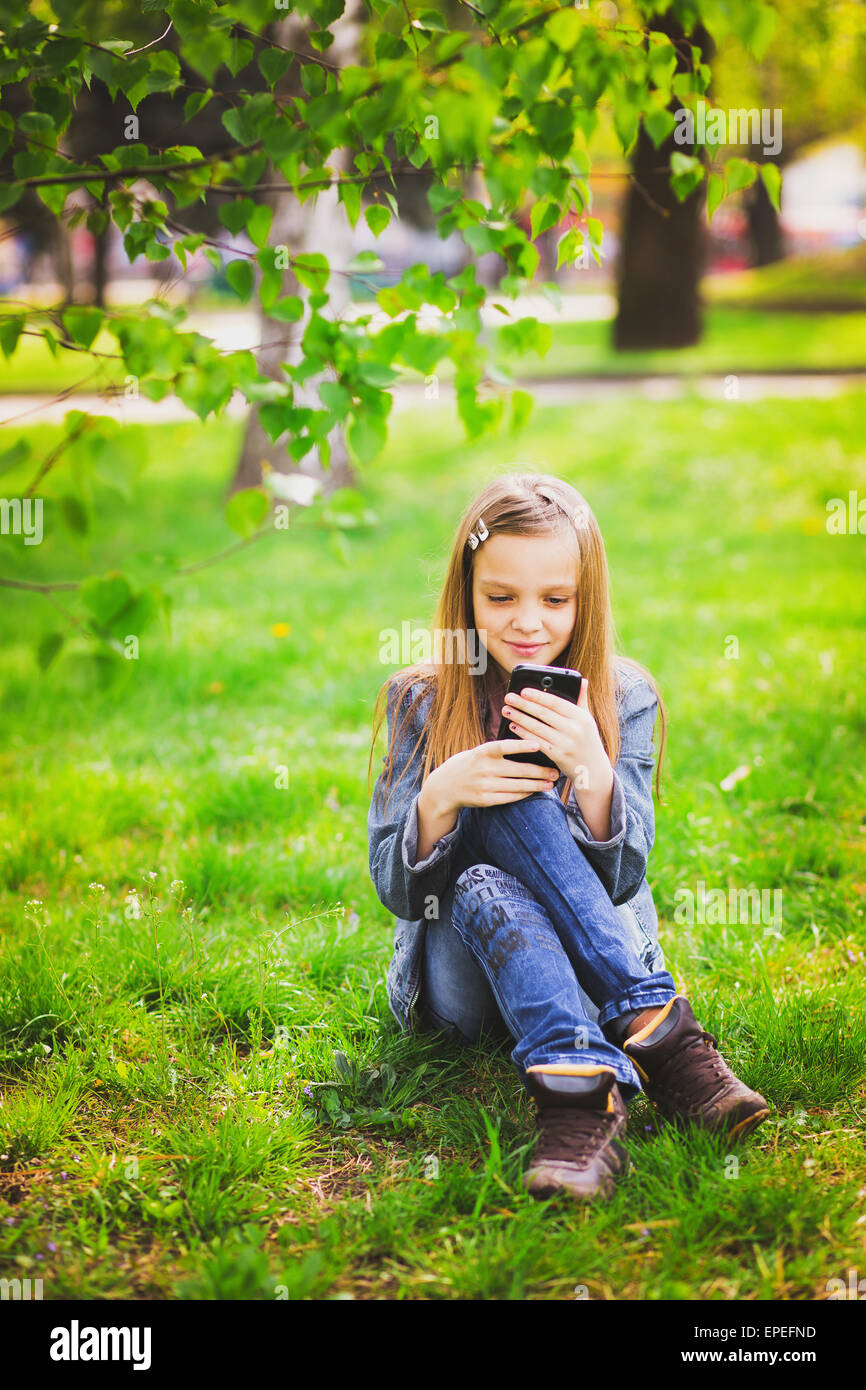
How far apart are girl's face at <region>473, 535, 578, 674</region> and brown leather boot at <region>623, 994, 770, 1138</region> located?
81 cm

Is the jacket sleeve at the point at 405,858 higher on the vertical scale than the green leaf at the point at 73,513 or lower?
lower

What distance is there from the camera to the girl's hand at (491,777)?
2254 millimetres

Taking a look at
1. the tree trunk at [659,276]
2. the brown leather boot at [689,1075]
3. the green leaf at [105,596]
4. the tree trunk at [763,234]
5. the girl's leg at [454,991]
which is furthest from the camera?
the tree trunk at [763,234]

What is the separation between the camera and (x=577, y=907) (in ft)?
7.38

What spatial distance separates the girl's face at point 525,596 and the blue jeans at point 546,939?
36 cm

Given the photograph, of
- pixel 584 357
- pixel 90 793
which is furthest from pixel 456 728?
pixel 584 357

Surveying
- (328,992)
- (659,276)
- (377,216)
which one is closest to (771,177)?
(377,216)

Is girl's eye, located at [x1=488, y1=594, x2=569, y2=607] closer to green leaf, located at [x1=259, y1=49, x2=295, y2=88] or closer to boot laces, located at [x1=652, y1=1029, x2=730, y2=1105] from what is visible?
boot laces, located at [x1=652, y1=1029, x2=730, y2=1105]

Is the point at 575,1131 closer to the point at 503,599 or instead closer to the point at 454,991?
the point at 454,991

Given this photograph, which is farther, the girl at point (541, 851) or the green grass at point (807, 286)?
the green grass at point (807, 286)

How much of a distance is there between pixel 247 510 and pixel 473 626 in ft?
3.38

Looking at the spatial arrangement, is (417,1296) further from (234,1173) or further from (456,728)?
(456,728)

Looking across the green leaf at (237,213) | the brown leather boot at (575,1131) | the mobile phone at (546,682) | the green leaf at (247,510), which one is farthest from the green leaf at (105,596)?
the brown leather boot at (575,1131)

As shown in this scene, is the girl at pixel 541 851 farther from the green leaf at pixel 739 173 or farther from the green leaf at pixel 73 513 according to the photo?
the green leaf at pixel 73 513
